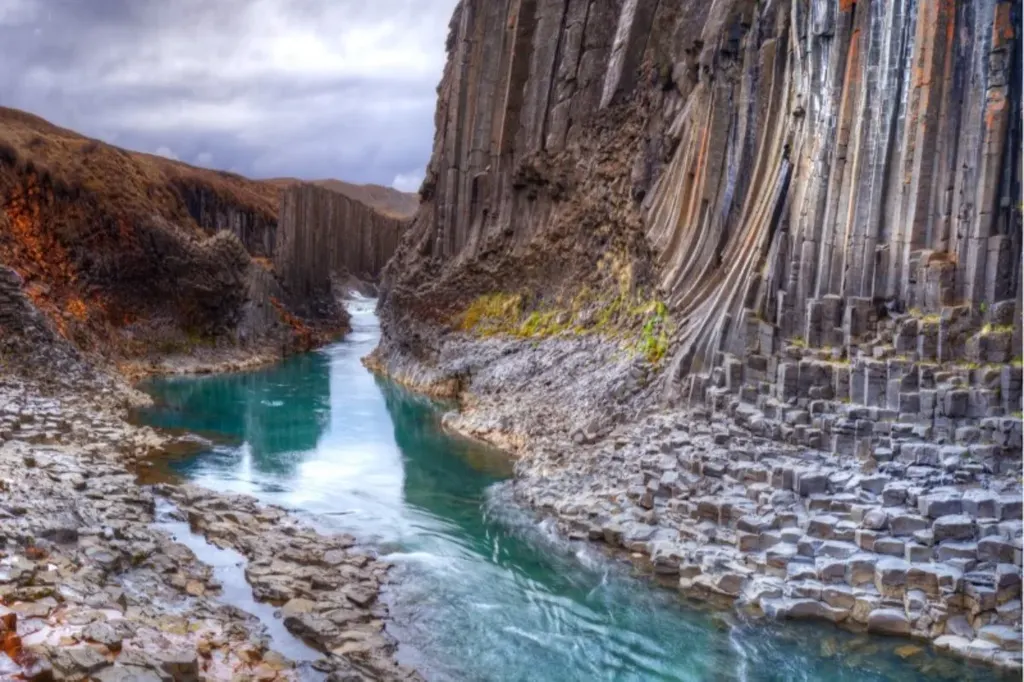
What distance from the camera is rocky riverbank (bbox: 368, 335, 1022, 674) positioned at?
1157cm

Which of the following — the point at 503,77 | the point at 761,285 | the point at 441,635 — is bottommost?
the point at 441,635

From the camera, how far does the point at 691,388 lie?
18.4 meters

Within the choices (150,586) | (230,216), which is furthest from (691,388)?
(230,216)

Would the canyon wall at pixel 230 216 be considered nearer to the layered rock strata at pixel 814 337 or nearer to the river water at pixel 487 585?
the river water at pixel 487 585

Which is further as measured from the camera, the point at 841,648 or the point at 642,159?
the point at 642,159

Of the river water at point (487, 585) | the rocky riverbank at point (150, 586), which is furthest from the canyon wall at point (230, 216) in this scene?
the rocky riverbank at point (150, 586)

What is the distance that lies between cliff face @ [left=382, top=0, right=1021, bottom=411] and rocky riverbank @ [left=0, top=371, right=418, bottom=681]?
29.1 ft

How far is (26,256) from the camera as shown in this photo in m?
→ 34.6

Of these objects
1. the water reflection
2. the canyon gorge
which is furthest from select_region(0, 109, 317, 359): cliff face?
the water reflection

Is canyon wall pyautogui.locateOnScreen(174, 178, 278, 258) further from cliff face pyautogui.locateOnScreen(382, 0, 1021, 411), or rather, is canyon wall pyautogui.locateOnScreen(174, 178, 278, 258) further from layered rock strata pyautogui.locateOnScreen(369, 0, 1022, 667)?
layered rock strata pyautogui.locateOnScreen(369, 0, 1022, 667)

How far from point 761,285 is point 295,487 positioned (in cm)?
1133

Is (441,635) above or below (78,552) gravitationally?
below

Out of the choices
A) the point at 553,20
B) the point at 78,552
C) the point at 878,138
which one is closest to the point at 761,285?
the point at 878,138

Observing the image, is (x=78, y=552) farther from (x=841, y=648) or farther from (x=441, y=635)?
(x=841, y=648)
